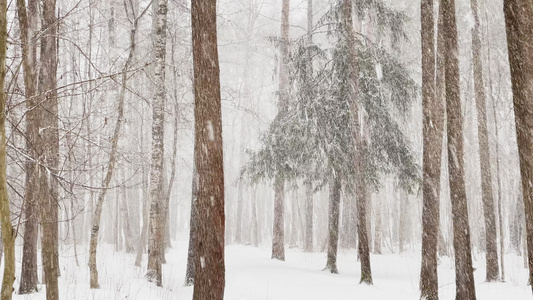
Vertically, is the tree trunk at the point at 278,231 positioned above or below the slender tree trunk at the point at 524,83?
below

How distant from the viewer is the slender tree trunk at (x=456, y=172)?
8336mm

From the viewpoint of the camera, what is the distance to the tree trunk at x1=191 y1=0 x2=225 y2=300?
5652 millimetres

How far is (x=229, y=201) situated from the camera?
38.0 metres

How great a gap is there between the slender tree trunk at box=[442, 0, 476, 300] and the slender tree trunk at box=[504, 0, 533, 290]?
362cm

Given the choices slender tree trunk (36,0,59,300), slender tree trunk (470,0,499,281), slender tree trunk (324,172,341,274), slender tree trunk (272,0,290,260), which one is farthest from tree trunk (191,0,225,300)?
slender tree trunk (470,0,499,281)

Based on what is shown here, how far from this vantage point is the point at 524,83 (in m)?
4.87

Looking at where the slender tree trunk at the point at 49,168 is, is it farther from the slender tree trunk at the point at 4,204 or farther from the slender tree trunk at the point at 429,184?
the slender tree trunk at the point at 429,184

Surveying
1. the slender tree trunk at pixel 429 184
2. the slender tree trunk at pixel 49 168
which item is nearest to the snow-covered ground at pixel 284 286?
the slender tree trunk at pixel 429 184

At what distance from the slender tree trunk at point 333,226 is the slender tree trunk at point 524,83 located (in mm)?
8587

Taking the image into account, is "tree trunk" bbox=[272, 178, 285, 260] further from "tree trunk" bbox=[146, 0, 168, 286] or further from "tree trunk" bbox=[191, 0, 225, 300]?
"tree trunk" bbox=[191, 0, 225, 300]

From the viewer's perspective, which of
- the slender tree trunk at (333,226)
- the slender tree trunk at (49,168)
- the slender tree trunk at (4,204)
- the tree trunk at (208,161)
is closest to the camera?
the slender tree trunk at (4,204)

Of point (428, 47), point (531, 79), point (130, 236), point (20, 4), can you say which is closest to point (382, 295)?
point (428, 47)

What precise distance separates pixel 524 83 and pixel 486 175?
9.27 meters

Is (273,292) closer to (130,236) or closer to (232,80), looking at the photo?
(130,236)
